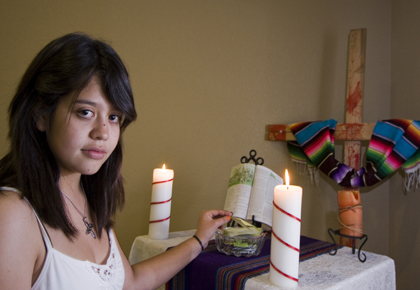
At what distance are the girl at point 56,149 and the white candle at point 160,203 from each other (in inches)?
18.2

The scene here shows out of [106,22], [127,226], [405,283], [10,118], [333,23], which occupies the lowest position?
[405,283]

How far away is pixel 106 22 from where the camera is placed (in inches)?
59.6

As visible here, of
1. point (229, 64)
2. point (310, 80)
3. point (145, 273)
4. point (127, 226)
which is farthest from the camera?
point (310, 80)

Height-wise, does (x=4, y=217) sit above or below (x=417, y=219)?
above

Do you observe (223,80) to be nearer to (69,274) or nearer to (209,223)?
(209,223)

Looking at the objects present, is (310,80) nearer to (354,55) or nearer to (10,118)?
(354,55)

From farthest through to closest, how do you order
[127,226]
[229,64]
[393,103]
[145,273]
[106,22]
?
[393,103] < [229,64] < [127,226] < [106,22] < [145,273]

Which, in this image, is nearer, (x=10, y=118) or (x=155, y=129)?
(x=10, y=118)

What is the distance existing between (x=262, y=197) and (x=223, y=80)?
35.2 inches

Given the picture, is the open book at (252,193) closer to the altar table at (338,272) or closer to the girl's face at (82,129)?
the altar table at (338,272)

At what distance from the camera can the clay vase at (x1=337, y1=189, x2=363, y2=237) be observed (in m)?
1.25

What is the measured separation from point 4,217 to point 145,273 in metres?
0.46

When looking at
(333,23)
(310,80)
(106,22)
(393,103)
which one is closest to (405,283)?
(393,103)

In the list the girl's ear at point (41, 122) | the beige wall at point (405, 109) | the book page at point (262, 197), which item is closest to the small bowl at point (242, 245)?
the book page at point (262, 197)
